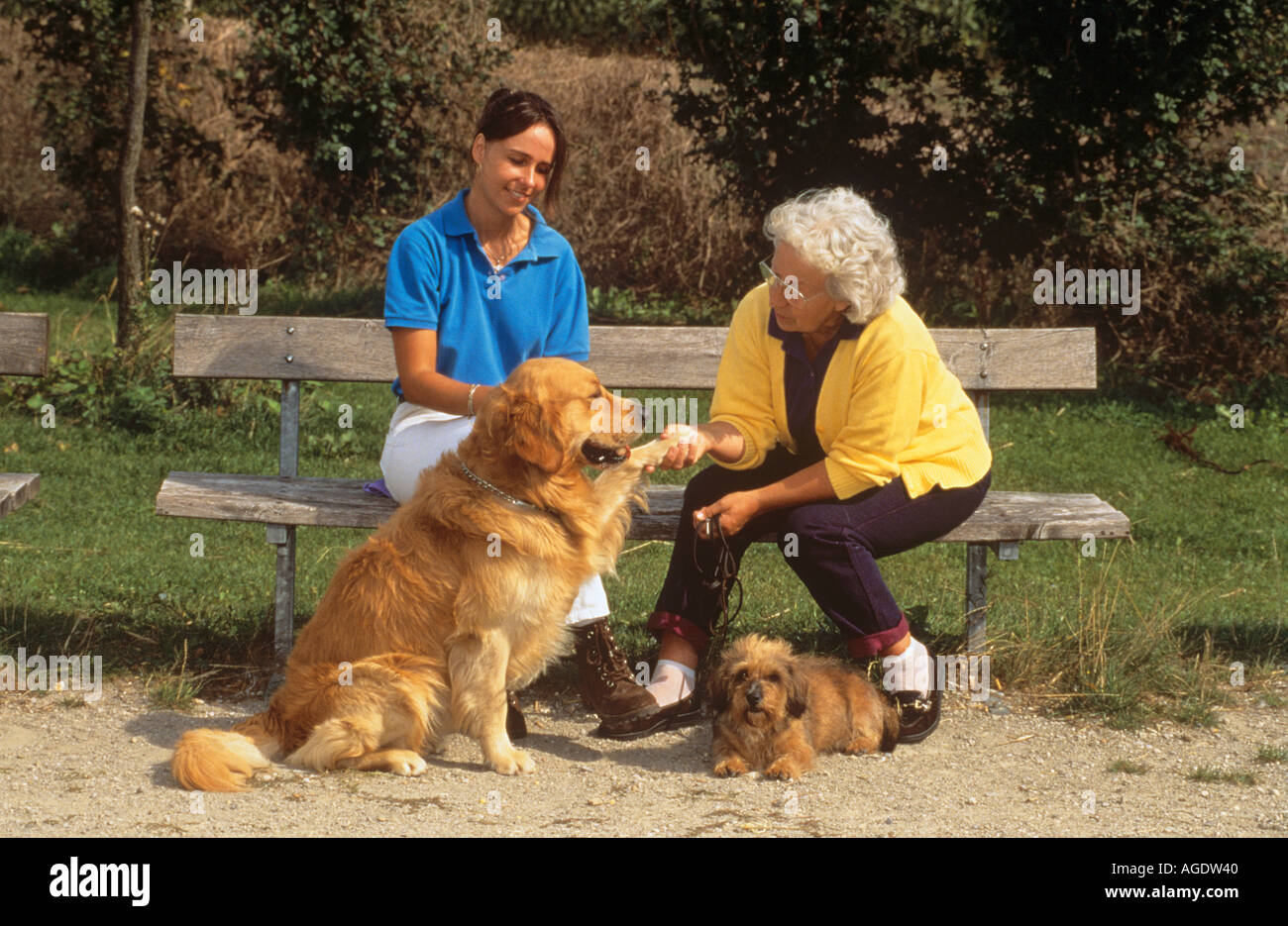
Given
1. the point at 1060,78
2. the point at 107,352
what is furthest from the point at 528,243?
the point at 1060,78

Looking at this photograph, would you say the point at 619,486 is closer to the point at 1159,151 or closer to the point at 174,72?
the point at 1159,151

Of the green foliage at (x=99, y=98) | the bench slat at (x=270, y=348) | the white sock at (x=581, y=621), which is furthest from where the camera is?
the green foliage at (x=99, y=98)

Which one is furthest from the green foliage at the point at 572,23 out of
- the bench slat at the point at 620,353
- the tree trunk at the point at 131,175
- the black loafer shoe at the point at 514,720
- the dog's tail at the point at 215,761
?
the dog's tail at the point at 215,761

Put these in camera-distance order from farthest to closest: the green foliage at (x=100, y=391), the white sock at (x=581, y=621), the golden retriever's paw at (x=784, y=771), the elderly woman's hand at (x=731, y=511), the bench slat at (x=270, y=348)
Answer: the green foliage at (x=100, y=391) → the bench slat at (x=270, y=348) → the white sock at (x=581, y=621) → the elderly woman's hand at (x=731, y=511) → the golden retriever's paw at (x=784, y=771)

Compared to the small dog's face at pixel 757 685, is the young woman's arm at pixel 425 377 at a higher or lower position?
higher

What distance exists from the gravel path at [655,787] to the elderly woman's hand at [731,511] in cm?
72

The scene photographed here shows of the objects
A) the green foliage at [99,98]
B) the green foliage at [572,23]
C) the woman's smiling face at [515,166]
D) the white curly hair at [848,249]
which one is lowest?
the white curly hair at [848,249]

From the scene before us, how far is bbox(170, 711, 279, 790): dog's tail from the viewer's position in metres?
3.71

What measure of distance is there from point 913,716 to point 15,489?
2.92 m

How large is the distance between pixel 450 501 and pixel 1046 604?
261 centimetres

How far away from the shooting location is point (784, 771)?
13.2 ft

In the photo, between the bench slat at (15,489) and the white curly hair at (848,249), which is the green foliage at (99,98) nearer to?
the bench slat at (15,489)

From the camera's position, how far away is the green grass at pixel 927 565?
4.88 meters

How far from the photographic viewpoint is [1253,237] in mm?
8750
